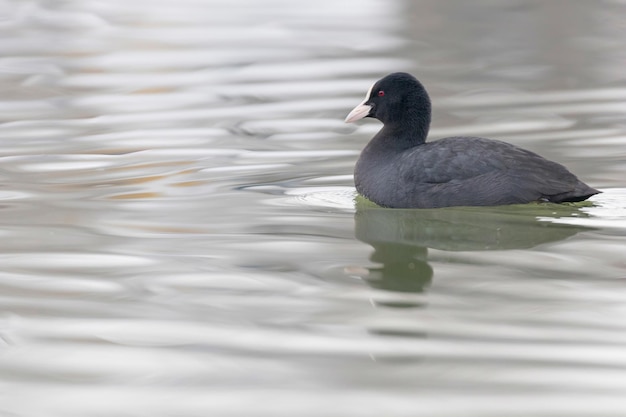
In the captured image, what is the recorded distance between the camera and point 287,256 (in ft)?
20.2

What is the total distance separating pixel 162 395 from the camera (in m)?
4.13

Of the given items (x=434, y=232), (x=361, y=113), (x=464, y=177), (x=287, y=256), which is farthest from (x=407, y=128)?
(x=287, y=256)

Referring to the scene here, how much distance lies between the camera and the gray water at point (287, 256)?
166 inches

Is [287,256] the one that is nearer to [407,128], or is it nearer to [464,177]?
[464,177]

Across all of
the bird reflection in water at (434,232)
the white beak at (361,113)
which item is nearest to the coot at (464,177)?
the bird reflection in water at (434,232)

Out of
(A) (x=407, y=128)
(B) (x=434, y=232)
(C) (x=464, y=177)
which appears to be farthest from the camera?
(A) (x=407, y=128)

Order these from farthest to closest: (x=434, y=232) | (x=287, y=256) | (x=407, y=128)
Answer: (x=407, y=128), (x=434, y=232), (x=287, y=256)

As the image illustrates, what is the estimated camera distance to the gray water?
13.8ft

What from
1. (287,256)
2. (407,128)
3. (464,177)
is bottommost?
(287,256)

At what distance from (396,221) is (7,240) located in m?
2.16

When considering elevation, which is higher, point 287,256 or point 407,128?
point 407,128

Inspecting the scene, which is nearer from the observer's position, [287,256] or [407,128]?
[287,256]

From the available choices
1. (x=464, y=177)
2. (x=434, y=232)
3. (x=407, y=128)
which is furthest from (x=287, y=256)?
(x=407, y=128)

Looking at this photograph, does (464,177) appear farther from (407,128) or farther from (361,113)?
(361,113)
